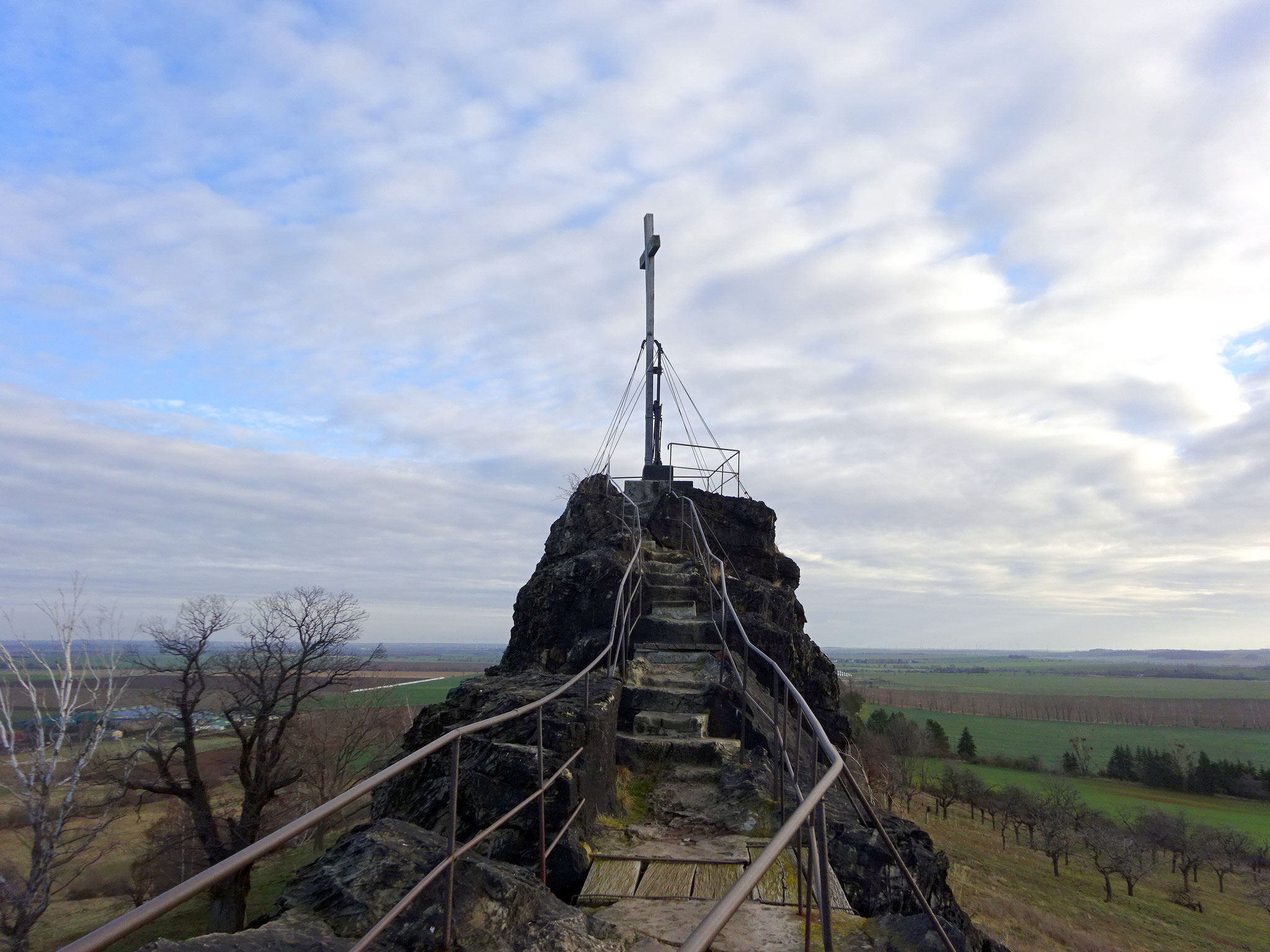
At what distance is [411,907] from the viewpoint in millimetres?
3389

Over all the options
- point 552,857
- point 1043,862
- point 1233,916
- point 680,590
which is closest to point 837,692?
point 680,590

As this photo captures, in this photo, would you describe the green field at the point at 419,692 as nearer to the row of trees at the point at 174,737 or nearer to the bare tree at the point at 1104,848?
the row of trees at the point at 174,737

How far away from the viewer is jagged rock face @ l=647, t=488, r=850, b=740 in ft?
36.7

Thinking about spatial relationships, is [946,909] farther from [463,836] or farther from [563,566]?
[563,566]

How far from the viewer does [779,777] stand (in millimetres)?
5590

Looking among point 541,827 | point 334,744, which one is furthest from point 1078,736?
point 541,827

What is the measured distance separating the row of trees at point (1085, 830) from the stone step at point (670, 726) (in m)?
30.4

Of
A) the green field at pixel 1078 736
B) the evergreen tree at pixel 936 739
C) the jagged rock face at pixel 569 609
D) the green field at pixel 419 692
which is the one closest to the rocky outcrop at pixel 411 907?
the jagged rock face at pixel 569 609

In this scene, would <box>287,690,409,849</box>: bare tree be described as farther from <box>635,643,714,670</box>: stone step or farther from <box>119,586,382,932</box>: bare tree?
<box>635,643,714,670</box>: stone step

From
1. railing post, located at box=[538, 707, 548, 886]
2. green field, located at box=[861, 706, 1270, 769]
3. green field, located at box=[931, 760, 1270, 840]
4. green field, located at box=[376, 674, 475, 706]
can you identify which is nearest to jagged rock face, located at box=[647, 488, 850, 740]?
railing post, located at box=[538, 707, 548, 886]

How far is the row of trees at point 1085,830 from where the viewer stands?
41500 mm

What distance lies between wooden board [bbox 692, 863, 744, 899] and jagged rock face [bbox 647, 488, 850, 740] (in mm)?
4351

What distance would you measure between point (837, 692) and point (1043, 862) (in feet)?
149

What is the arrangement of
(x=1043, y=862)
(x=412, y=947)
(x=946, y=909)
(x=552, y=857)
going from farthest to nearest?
1. (x=1043, y=862)
2. (x=946, y=909)
3. (x=552, y=857)
4. (x=412, y=947)
